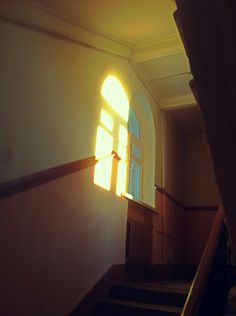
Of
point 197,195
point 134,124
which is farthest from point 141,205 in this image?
point 197,195

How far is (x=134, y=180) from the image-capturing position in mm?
5480

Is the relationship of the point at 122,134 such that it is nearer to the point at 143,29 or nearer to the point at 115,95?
the point at 115,95

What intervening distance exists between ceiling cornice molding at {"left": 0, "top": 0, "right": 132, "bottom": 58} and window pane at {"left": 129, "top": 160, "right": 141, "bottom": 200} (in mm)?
1920

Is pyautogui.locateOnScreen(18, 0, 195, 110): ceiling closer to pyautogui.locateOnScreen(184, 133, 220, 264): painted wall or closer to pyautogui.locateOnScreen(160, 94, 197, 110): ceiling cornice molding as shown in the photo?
pyautogui.locateOnScreen(160, 94, 197, 110): ceiling cornice molding

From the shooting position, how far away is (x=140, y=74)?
17.8 feet

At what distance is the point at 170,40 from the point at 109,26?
975mm

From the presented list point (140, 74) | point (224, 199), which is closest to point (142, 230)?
point (140, 74)

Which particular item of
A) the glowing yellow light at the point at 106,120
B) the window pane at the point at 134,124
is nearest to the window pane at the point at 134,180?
the window pane at the point at 134,124

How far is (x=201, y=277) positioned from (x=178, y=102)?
4.91 meters

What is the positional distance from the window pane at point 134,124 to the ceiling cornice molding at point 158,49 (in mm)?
1046

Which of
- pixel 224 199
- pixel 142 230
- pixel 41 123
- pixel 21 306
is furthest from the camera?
pixel 142 230

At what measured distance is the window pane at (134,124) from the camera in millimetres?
5648

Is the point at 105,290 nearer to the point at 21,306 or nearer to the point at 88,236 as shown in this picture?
the point at 88,236

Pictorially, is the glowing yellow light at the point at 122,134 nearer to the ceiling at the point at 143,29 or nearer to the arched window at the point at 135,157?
the arched window at the point at 135,157
